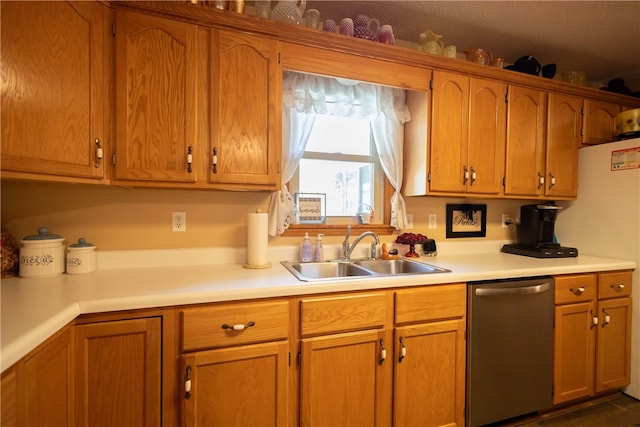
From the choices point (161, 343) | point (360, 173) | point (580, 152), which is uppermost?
point (580, 152)

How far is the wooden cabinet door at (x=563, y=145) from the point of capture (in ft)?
7.50

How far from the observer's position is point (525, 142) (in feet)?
7.26

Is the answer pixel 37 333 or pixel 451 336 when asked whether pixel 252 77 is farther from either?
pixel 451 336

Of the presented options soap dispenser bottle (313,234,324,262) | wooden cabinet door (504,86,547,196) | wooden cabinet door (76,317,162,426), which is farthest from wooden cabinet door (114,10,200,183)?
wooden cabinet door (504,86,547,196)

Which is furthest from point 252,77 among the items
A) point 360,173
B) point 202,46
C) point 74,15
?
point 360,173

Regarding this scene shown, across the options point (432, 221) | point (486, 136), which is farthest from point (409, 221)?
point (486, 136)

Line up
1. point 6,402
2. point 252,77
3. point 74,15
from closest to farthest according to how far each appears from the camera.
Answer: point 6,402, point 74,15, point 252,77

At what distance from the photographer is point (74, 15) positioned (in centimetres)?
123

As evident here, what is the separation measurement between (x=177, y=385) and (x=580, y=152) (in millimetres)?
3137

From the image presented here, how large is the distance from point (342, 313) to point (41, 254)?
1.41 meters

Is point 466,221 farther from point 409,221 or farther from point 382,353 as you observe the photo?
point 382,353

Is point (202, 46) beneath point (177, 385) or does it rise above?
above

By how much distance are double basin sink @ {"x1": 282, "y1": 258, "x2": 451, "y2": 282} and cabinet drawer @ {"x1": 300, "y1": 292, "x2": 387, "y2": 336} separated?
283 mm

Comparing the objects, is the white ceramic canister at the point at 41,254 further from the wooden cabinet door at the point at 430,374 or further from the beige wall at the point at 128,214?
the wooden cabinet door at the point at 430,374
